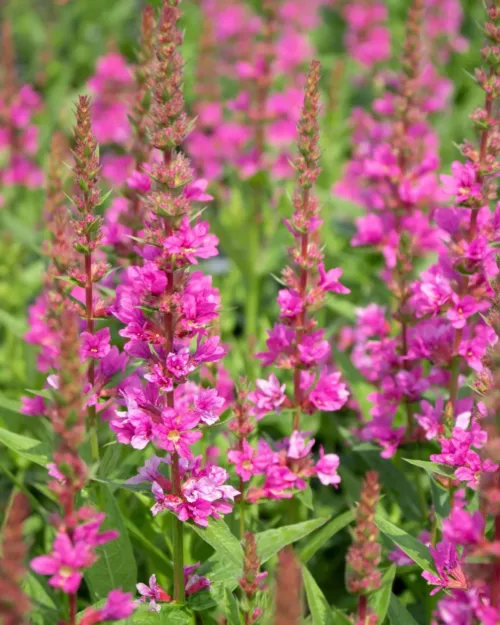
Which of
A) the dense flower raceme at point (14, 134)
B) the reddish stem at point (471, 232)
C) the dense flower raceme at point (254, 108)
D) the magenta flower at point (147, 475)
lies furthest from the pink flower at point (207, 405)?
the dense flower raceme at point (14, 134)

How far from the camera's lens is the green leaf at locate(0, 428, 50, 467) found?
3164mm

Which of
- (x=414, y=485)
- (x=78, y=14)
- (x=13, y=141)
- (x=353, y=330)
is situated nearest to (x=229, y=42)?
→ (x=78, y=14)

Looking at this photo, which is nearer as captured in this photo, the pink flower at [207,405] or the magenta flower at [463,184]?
the pink flower at [207,405]

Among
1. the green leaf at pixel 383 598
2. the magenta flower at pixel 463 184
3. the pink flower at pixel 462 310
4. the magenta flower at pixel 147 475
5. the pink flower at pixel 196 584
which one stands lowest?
the pink flower at pixel 196 584

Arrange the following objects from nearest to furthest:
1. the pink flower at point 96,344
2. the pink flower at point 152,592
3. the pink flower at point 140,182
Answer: the pink flower at point 152,592 → the pink flower at point 96,344 → the pink flower at point 140,182

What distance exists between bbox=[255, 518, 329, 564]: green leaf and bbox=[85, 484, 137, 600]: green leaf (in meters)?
0.48

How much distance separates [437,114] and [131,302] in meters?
6.10

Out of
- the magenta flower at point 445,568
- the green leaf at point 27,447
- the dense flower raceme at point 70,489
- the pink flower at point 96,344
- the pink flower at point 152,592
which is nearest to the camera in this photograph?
the dense flower raceme at point 70,489

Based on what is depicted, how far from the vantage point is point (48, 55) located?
8102mm

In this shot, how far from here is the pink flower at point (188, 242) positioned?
2.70 meters

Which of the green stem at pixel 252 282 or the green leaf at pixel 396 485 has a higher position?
the green stem at pixel 252 282

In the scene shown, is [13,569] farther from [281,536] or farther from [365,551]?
[281,536]

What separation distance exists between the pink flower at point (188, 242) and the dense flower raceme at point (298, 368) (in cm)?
42

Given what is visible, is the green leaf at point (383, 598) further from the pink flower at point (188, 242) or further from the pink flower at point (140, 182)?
the pink flower at point (140, 182)
